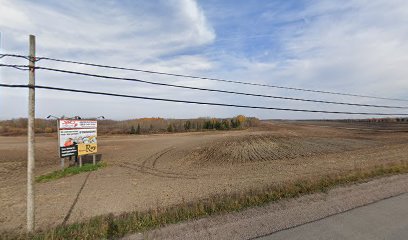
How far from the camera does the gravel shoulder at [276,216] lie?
14.3ft

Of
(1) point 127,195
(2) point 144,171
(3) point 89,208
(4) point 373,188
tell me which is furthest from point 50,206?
(4) point 373,188

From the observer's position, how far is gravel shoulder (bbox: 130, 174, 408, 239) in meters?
4.35

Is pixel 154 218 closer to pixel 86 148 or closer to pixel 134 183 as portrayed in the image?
pixel 134 183

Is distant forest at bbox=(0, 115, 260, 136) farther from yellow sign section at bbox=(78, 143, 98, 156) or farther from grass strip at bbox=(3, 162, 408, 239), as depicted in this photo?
grass strip at bbox=(3, 162, 408, 239)

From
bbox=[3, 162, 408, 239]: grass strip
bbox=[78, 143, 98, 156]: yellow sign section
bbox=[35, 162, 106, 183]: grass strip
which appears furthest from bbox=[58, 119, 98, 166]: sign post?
bbox=[3, 162, 408, 239]: grass strip

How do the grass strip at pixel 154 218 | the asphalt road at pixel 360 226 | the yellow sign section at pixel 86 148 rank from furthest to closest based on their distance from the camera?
the yellow sign section at pixel 86 148, the grass strip at pixel 154 218, the asphalt road at pixel 360 226

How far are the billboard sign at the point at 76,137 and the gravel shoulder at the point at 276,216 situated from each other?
11.8 meters

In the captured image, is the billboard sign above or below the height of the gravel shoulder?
above

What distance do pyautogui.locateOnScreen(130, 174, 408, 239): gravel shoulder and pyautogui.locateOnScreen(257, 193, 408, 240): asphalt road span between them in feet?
0.56

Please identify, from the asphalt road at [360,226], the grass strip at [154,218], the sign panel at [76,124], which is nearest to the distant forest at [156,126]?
the sign panel at [76,124]

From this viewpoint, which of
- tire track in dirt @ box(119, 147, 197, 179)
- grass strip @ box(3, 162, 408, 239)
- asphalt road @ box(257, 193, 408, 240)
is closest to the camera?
asphalt road @ box(257, 193, 408, 240)

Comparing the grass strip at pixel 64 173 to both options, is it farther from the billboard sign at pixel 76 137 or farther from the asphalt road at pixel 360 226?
the asphalt road at pixel 360 226

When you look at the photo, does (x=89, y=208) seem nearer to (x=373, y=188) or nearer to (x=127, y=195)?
(x=127, y=195)

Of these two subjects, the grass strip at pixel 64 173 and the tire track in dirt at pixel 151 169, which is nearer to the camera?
the grass strip at pixel 64 173
